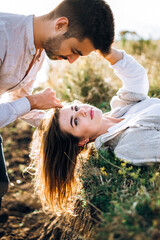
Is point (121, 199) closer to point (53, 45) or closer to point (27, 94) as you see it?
point (53, 45)

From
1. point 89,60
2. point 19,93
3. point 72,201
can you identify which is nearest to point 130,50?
point 89,60

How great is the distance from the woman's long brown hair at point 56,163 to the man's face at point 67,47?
34.4 inches

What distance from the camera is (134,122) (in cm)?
261

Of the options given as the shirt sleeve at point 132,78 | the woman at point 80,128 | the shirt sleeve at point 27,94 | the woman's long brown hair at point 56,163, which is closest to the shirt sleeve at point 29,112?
the shirt sleeve at point 27,94

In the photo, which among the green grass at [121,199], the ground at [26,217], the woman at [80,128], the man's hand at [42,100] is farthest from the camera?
the woman at [80,128]

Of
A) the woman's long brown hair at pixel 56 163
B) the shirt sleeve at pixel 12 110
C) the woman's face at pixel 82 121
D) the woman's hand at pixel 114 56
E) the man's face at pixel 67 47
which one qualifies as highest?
the man's face at pixel 67 47

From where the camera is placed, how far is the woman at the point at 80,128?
113 inches

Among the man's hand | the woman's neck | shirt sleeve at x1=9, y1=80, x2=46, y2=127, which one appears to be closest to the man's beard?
the man's hand

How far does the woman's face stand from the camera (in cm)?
290

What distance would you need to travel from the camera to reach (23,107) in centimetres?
242

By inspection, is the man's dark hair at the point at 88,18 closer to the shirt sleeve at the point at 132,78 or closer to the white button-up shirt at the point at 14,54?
the white button-up shirt at the point at 14,54

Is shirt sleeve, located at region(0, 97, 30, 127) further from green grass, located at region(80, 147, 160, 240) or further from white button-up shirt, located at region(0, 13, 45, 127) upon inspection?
green grass, located at region(80, 147, 160, 240)

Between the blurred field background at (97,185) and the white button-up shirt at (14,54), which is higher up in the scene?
the white button-up shirt at (14,54)

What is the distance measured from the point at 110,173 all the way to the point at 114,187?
7.6 inches
